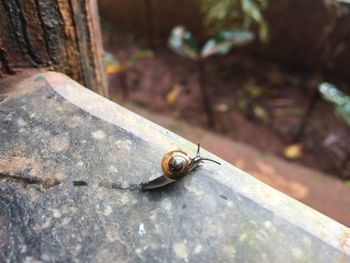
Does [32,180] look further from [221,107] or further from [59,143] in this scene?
[221,107]

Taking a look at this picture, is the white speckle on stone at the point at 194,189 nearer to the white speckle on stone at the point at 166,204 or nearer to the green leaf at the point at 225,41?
the white speckle on stone at the point at 166,204

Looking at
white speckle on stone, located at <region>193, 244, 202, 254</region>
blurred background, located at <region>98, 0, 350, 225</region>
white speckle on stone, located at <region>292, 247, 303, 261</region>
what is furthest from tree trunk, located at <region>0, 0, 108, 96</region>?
blurred background, located at <region>98, 0, 350, 225</region>

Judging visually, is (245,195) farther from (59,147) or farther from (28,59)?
(28,59)

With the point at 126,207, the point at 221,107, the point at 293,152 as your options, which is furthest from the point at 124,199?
the point at 221,107

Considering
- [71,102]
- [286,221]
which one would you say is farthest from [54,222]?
[286,221]

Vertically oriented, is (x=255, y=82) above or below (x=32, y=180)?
below
